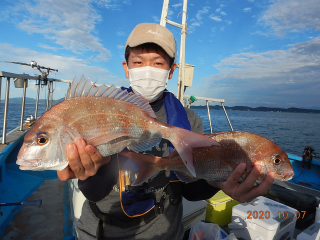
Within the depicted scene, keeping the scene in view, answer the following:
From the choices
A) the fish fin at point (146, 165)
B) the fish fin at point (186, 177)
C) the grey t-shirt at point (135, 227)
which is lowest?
the grey t-shirt at point (135, 227)

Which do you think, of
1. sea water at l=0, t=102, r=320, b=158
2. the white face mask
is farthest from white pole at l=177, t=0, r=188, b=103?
sea water at l=0, t=102, r=320, b=158

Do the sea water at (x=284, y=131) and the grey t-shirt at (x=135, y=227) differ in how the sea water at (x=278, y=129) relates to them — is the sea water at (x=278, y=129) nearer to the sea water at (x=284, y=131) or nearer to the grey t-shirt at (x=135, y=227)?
the sea water at (x=284, y=131)

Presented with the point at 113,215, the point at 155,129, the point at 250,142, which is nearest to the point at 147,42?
the point at 155,129

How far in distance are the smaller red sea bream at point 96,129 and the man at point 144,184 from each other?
116 mm

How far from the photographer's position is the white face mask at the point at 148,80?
226 centimetres

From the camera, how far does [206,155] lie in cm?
202

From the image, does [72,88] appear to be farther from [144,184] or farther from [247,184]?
[247,184]

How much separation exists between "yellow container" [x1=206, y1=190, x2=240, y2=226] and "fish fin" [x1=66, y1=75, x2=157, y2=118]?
323 cm

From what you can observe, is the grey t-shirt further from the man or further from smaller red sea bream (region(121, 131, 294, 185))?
smaller red sea bream (region(121, 131, 294, 185))

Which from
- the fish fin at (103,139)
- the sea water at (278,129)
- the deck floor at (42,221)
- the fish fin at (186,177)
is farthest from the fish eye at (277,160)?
the sea water at (278,129)

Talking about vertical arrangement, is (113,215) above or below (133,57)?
below

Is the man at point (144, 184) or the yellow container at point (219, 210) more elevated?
the man at point (144, 184)

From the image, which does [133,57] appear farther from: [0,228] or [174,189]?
[0,228]

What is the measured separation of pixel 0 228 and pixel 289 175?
4.98 meters
